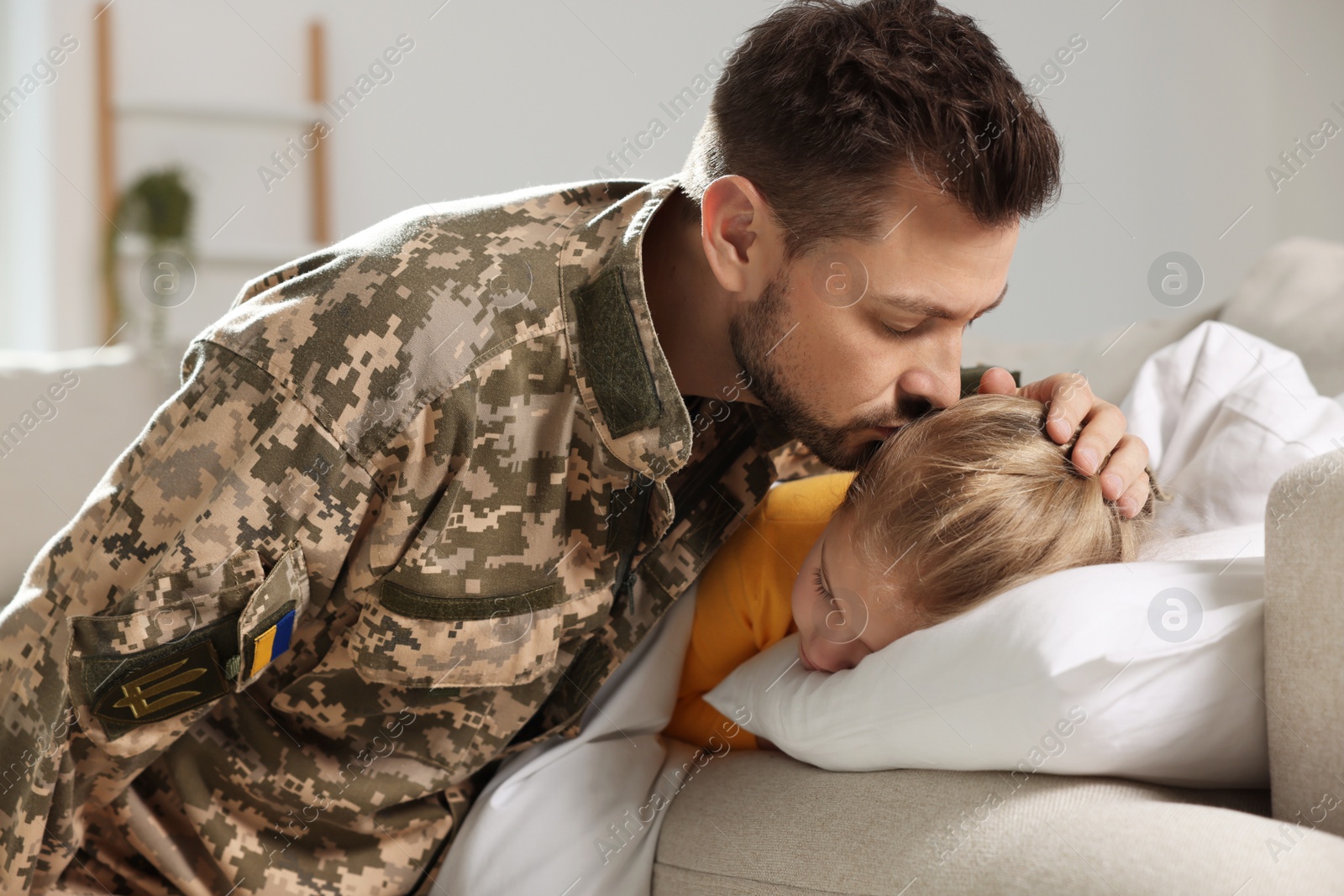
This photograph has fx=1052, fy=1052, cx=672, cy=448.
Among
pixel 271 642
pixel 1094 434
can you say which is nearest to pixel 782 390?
pixel 1094 434

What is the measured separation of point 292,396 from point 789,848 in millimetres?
513

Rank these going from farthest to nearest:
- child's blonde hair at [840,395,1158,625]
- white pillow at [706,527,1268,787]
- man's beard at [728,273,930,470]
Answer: man's beard at [728,273,930,470]
child's blonde hair at [840,395,1158,625]
white pillow at [706,527,1268,787]

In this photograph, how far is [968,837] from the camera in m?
0.67

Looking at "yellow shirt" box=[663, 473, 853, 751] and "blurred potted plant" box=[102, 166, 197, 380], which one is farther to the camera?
"blurred potted plant" box=[102, 166, 197, 380]

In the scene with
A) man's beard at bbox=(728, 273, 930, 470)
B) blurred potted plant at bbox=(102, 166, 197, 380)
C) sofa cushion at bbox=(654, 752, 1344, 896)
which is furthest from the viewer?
blurred potted plant at bbox=(102, 166, 197, 380)

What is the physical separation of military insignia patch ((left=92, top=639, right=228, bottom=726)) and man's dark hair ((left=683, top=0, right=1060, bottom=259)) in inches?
22.8

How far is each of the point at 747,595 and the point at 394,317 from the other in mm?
419

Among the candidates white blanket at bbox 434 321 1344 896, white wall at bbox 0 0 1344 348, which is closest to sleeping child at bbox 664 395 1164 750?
white blanket at bbox 434 321 1344 896

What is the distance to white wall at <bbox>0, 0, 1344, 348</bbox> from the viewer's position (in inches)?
74.4

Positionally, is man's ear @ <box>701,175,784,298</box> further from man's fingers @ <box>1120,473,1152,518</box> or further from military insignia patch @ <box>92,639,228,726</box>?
military insignia patch @ <box>92,639,228,726</box>

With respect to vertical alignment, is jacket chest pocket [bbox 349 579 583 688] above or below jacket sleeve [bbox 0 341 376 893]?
below

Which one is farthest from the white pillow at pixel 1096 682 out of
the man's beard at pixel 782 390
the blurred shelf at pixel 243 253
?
the blurred shelf at pixel 243 253

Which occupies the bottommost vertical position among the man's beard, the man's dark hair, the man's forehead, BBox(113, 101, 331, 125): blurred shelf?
the man's beard

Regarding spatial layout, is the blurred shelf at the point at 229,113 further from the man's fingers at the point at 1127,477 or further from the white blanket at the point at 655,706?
the man's fingers at the point at 1127,477
